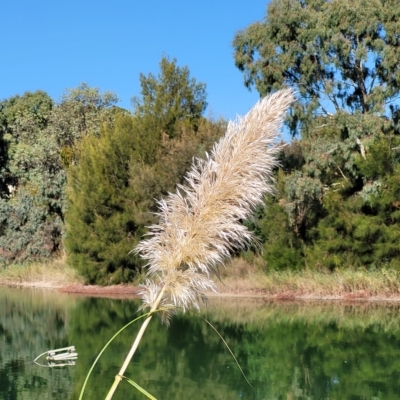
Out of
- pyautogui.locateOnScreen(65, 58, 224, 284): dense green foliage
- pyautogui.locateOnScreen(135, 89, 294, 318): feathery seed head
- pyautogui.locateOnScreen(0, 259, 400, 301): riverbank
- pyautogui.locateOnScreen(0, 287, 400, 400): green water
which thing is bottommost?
pyautogui.locateOnScreen(0, 287, 400, 400): green water

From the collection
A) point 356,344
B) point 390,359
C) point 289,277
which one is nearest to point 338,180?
point 289,277

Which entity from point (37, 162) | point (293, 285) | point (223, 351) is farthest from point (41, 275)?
point (223, 351)

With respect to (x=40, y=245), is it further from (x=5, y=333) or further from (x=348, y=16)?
(x=348, y=16)

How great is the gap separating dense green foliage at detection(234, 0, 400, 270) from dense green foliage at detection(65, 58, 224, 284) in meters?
3.00

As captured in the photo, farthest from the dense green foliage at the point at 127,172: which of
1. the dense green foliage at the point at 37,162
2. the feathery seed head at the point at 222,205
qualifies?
the feathery seed head at the point at 222,205

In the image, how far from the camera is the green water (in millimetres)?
9242

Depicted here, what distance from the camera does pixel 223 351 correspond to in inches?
480

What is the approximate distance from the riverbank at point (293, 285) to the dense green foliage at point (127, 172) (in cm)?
86

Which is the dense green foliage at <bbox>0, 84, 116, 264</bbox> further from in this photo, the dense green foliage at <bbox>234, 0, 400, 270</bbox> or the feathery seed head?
the feathery seed head

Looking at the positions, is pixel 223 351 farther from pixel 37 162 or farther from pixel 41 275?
pixel 37 162

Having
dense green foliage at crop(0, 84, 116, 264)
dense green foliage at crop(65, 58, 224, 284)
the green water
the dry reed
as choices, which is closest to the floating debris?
the green water

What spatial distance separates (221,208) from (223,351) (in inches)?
419

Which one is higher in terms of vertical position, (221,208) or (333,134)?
(333,134)

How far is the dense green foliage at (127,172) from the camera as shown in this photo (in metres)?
22.8
